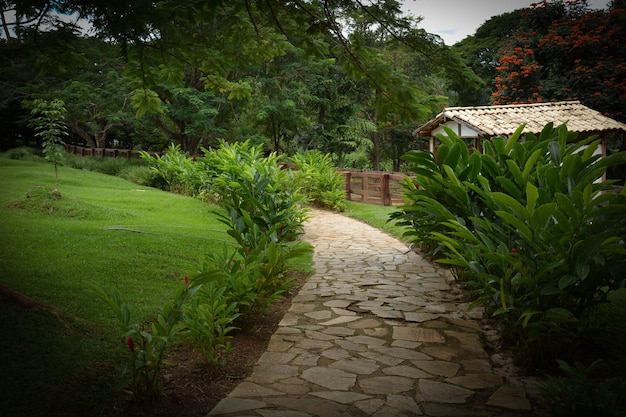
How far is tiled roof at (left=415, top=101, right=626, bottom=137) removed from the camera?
12102mm

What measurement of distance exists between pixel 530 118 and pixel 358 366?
11.5m

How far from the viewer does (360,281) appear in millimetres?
5746

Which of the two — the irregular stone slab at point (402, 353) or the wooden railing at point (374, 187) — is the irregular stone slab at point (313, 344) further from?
the wooden railing at point (374, 187)

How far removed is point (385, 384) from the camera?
304cm

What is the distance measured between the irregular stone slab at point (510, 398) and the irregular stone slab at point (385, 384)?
0.50m

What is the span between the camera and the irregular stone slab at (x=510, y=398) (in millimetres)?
2697

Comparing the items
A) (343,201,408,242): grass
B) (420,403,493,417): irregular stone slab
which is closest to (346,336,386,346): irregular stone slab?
(420,403,493,417): irregular stone slab

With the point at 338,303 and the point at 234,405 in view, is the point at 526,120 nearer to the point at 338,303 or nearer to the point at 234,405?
the point at 338,303

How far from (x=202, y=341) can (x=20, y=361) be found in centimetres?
103

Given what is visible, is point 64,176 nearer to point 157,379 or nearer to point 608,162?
point 157,379

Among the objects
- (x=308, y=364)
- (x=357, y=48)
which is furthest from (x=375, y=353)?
(x=357, y=48)

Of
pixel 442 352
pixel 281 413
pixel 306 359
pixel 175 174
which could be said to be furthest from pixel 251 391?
pixel 175 174

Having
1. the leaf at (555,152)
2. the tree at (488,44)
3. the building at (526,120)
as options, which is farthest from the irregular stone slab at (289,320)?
the tree at (488,44)

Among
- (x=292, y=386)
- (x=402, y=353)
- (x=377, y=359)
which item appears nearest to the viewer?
(x=292, y=386)
